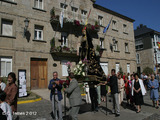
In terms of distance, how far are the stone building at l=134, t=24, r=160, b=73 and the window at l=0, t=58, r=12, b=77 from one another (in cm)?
3184

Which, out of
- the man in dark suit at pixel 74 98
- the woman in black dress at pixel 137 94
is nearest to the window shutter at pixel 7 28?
the man in dark suit at pixel 74 98

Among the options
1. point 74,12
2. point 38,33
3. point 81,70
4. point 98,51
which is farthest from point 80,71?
point 74,12

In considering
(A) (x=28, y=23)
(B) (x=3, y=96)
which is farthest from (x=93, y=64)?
(A) (x=28, y=23)

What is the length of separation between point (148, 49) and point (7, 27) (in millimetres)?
32633

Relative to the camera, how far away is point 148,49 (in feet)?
115

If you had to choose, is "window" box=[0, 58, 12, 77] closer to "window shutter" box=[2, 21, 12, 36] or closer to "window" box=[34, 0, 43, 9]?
"window shutter" box=[2, 21, 12, 36]

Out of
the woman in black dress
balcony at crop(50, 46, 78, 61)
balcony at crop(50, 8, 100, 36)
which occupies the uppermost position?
balcony at crop(50, 8, 100, 36)

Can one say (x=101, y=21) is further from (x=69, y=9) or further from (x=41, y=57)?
(x=41, y=57)

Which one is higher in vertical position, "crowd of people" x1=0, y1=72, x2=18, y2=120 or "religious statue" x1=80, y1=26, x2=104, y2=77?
"religious statue" x1=80, y1=26, x2=104, y2=77

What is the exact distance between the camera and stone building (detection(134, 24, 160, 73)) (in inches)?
1347

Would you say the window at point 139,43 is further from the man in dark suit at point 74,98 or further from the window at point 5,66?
the man in dark suit at point 74,98

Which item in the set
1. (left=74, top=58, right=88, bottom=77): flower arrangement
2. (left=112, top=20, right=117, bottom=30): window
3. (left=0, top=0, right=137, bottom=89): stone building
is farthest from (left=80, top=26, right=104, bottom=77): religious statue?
(left=112, top=20, right=117, bottom=30): window

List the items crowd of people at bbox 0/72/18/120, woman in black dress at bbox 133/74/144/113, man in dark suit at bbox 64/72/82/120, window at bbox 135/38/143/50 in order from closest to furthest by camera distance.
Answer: crowd of people at bbox 0/72/18/120
man in dark suit at bbox 64/72/82/120
woman in black dress at bbox 133/74/144/113
window at bbox 135/38/143/50

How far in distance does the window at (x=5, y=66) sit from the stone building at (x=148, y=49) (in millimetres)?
31841
